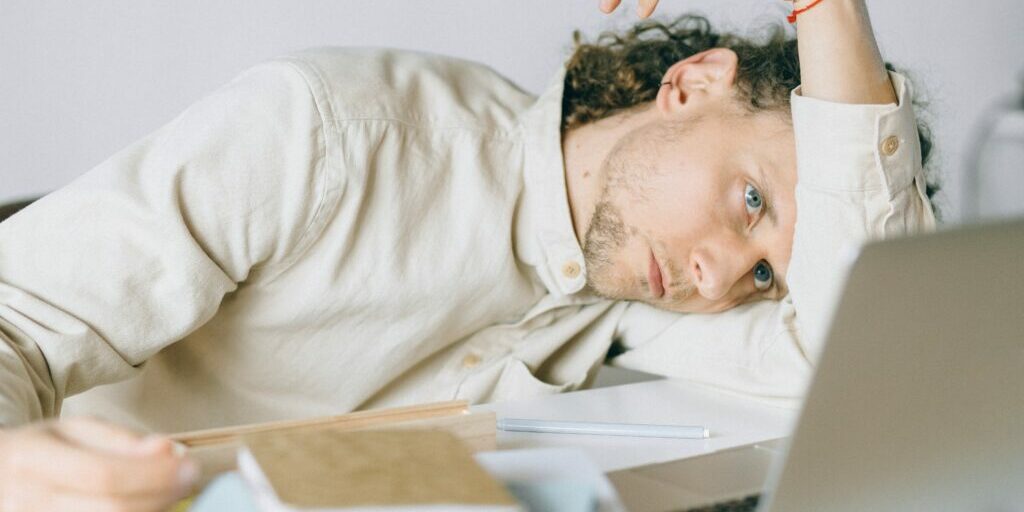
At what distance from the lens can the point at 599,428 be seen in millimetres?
827

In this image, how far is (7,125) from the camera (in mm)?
1485

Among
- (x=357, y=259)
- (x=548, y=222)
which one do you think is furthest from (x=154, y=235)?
(x=548, y=222)

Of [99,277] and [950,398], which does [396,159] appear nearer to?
[99,277]

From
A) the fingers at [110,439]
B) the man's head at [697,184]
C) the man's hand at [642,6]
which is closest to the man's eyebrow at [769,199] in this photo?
the man's head at [697,184]

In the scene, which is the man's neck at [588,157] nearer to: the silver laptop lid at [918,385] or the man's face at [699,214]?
the man's face at [699,214]

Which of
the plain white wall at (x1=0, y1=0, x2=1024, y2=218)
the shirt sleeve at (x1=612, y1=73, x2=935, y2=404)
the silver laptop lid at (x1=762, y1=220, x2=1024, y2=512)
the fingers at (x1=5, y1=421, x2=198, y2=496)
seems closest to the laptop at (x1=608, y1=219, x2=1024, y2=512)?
the silver laptop lid at (x1=762, y1=220, x2=1024, y2=512)

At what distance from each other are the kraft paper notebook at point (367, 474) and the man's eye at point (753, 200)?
0.65 meters

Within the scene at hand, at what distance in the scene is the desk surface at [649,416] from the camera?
789 mm

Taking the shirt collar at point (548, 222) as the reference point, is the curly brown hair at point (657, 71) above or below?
above

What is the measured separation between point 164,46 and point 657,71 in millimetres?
712

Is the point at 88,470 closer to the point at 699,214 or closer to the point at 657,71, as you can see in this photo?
the point at 699,214

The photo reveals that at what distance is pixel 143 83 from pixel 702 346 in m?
0.91

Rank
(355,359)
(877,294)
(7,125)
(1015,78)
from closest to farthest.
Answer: (877,294) < (355,359) < (7,125) < (1015,78)

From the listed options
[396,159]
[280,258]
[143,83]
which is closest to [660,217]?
[396,159]
